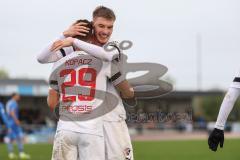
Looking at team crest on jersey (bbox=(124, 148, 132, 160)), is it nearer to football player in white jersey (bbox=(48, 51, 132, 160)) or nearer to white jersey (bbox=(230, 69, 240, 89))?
football player in white jersey (bbox=(48, 51, 132, 160))

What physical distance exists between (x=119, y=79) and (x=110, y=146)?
26.5 inches

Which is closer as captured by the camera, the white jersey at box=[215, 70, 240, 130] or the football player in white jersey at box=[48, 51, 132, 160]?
the football player in white jersey at box=[48, 51, 132, 160]

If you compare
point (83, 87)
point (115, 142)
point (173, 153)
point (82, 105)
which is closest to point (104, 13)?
point (83, 87)

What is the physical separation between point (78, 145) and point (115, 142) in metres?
0.37

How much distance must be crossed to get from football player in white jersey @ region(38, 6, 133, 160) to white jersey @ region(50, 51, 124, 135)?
0.43ft

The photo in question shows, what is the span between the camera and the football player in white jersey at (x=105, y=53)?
5.61 metres

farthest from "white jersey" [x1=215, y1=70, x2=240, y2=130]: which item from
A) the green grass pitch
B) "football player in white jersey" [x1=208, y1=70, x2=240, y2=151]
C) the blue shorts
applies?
the blue shorts

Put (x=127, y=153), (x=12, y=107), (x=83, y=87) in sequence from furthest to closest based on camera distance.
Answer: (x=12, y=107)
(x=127, y=153)
(x=83, y=87)

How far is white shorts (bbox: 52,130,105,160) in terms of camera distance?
226 inches

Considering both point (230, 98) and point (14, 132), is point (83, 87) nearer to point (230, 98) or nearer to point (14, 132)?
point (230, 98)

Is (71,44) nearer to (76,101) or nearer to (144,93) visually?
(76,101)

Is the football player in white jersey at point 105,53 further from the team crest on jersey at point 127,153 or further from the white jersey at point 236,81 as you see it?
the white jersey at point 236,81

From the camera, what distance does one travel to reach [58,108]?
6160mm

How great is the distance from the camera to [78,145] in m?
5.83
